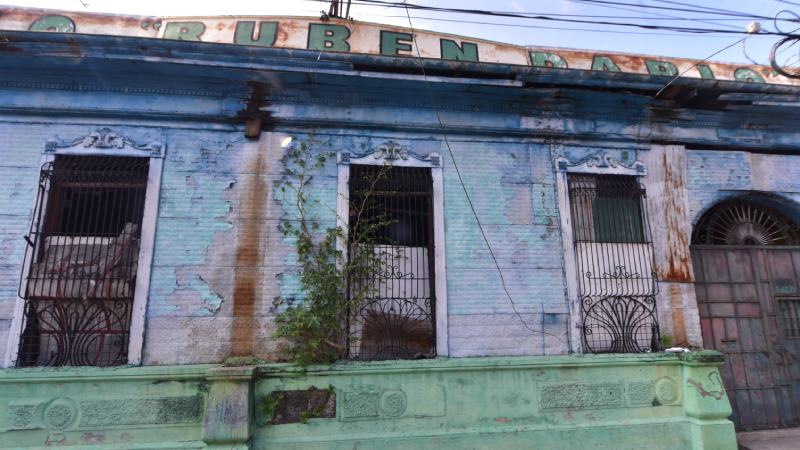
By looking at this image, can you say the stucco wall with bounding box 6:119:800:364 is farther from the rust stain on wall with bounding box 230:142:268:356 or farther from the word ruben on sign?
→ the word ruben on sign

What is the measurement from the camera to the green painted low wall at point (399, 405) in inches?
146

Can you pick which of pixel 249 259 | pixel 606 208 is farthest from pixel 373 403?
pixel 606 208

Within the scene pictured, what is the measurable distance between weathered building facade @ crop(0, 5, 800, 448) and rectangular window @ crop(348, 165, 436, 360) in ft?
0.09

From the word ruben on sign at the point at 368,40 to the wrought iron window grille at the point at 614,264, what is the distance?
2.45 meters

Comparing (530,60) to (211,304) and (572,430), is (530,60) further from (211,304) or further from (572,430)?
(211,304)

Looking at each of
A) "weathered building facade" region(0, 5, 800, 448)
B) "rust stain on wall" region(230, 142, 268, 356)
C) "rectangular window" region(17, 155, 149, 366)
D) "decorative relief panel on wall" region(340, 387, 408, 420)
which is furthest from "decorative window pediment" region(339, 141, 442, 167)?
"decorative relief panel on wall" region(340, 387, 408, 420)

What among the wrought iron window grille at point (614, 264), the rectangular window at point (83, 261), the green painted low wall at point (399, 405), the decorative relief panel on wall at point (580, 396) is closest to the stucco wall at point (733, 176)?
the wrought iron window grille at point (614, 264)

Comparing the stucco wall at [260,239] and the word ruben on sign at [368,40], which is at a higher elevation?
the word ruben on sign at [368,40]

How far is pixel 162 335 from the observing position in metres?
4.14

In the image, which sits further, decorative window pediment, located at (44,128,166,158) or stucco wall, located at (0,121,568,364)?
decorative window pediment, located at (44,128,166,158)

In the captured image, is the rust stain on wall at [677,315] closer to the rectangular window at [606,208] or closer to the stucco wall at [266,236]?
the stucco wall at [266,236]

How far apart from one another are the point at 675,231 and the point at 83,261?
253 inches

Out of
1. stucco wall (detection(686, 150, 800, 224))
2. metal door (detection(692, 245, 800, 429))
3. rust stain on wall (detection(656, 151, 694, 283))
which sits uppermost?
stucco wall (detection(686, 150, 800, 224))

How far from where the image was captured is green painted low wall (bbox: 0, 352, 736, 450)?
370 centimetres
